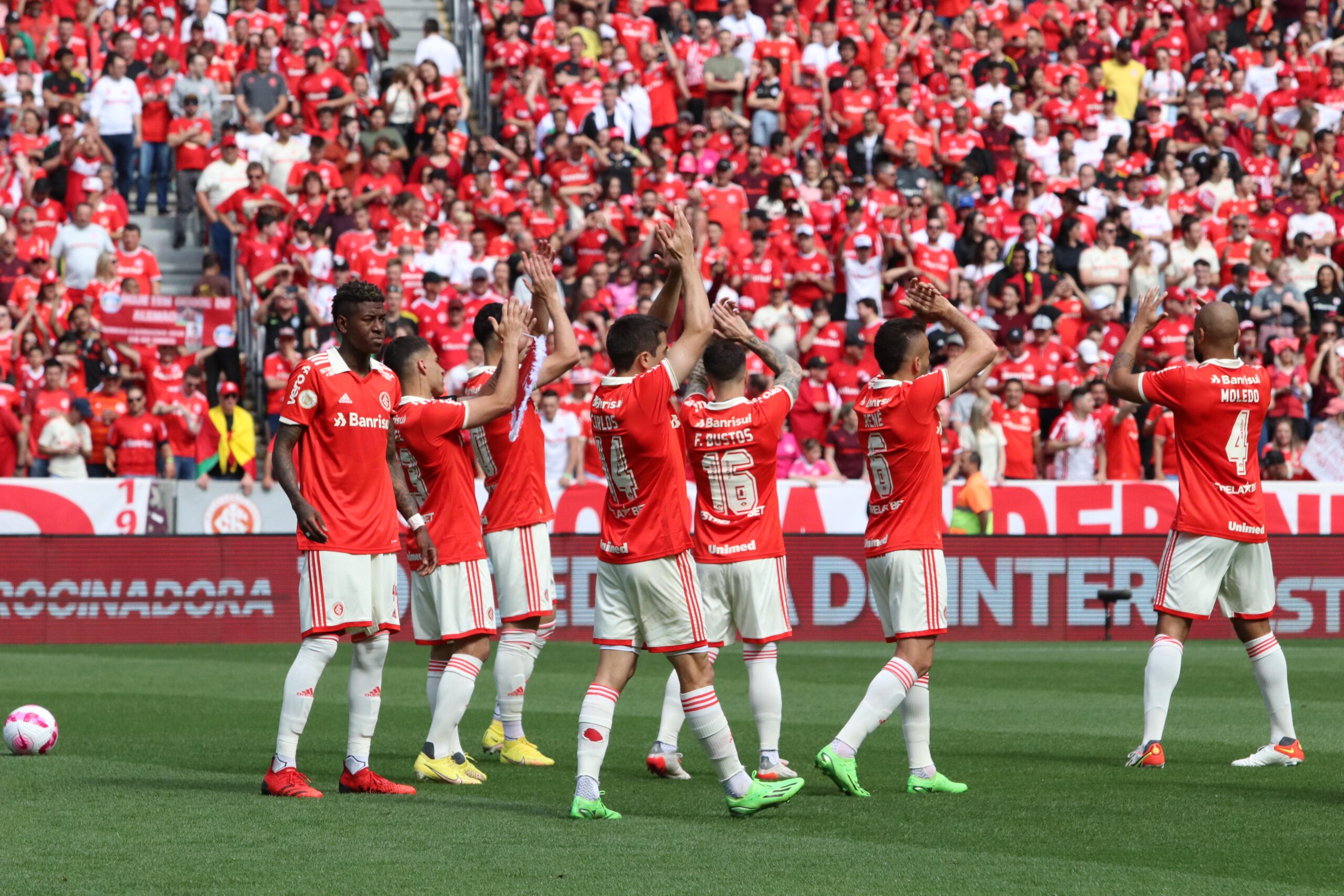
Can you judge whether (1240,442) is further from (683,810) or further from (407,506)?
(407,506)

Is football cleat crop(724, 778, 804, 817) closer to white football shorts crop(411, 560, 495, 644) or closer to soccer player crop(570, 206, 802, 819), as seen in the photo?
soccer player crop(570, 206, 802, 819)

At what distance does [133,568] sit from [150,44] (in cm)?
924

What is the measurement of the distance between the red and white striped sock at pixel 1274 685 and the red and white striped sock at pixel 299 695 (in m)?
5.06

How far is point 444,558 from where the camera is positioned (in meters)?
9.70

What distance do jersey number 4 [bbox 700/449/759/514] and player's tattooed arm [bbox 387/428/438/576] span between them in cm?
147

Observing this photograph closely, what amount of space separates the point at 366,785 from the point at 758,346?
9.36 feet

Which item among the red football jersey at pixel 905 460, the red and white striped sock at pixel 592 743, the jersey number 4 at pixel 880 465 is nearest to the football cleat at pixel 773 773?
the red football jersey at pixel 905 460

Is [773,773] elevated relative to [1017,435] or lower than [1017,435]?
elevated

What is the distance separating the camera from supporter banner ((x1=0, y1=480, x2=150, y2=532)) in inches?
765

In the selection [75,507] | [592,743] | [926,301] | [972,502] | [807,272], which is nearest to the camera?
[592,743]

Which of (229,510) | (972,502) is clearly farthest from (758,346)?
(229,510)

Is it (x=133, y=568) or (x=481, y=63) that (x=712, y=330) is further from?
(x=481, y=63)

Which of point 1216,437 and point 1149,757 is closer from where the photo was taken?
point 1149,757

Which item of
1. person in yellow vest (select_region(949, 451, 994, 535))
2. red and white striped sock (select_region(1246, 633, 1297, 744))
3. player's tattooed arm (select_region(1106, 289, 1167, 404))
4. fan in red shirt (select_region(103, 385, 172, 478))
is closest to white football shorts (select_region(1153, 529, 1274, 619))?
red and white striped sock (select_region(1246, 633, 1297, 744))
